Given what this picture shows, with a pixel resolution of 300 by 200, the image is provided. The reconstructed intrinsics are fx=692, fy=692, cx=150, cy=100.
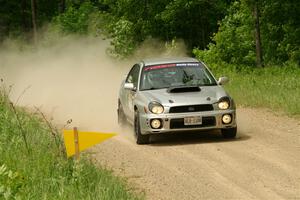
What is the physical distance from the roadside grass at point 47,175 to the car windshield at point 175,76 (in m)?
2.99

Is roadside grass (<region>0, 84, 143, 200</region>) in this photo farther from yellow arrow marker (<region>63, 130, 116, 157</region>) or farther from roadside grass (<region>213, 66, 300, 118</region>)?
roadside grass (<region>213, 66, 300, 118</region>)

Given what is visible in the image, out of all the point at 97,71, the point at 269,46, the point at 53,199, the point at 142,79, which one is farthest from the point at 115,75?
the point at 53,199

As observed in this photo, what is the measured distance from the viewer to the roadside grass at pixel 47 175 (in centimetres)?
749

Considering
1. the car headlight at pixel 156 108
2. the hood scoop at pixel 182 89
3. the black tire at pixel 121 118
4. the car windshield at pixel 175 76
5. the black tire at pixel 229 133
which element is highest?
the car windshield at pixel 175 76

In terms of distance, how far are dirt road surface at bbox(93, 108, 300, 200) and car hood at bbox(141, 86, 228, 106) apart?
751 millimetres

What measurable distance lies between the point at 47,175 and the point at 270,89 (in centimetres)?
1181

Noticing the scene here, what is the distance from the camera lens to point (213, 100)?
40.4 ft

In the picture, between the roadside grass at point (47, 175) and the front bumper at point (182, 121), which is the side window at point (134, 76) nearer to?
the front bumper at point (182, 121)

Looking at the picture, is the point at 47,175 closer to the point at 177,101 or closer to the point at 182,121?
the point at 182,121

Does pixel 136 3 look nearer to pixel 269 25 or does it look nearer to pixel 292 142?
pixel 269 25

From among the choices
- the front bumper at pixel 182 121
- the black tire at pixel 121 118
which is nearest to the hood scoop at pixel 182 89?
the front bumper at pixel 182 121

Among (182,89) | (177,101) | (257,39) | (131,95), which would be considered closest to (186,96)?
(177,101)

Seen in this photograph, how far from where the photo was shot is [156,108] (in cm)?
1229

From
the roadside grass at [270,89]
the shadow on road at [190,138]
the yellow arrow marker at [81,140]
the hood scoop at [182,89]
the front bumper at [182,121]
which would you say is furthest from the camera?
the roadside grass at [270,89]
